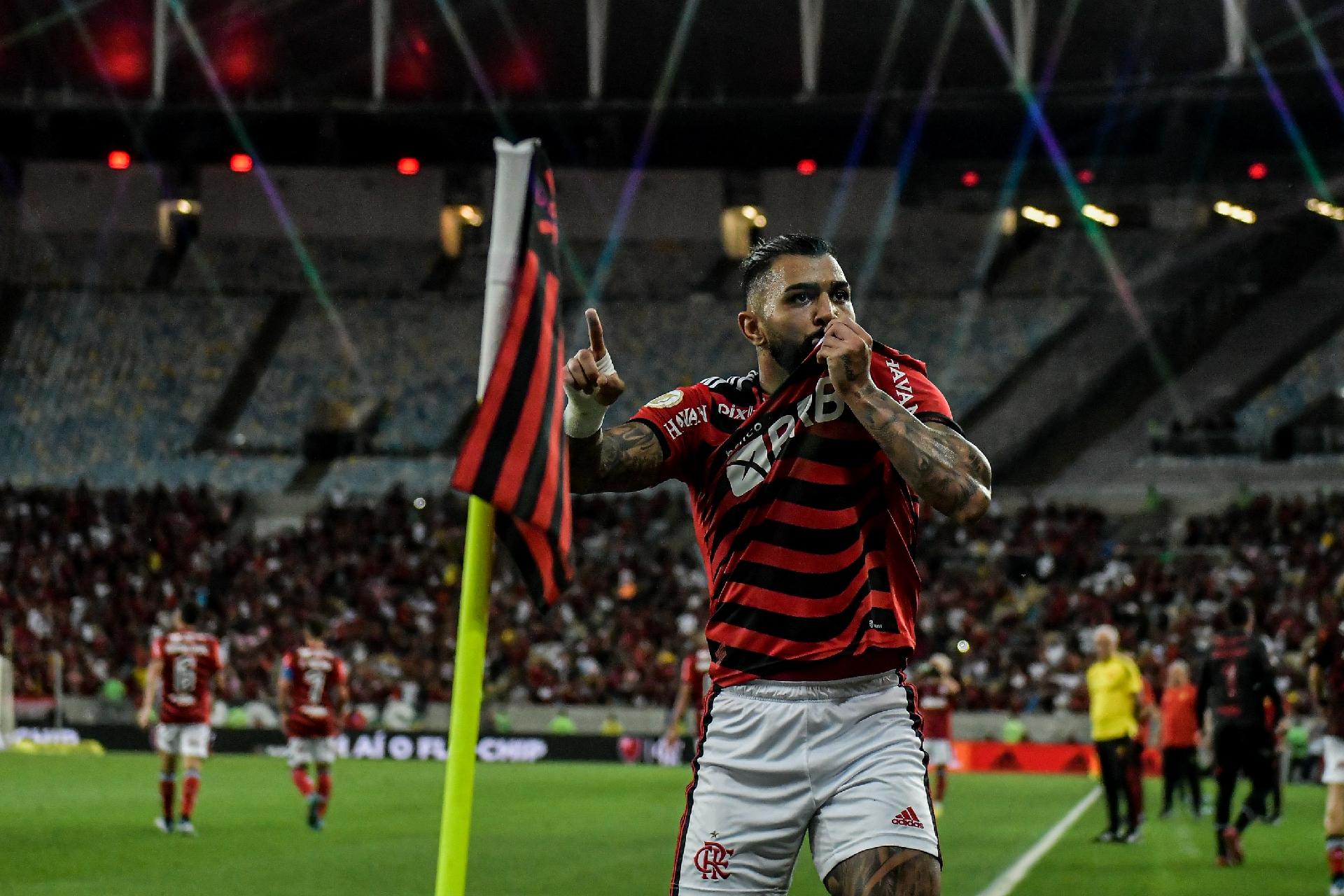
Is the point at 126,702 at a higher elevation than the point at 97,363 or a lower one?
lower

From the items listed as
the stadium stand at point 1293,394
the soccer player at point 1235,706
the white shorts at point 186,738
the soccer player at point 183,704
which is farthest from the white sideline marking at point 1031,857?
the stadium stand at point 1293,394

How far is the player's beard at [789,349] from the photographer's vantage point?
4.77m

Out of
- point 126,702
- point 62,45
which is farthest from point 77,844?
point 62,45

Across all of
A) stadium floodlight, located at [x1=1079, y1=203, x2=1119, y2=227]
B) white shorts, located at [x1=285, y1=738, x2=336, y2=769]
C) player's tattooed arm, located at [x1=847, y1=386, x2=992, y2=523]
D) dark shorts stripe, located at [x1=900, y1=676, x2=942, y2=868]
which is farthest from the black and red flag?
stadium floodlight, located at [x1=1079, y1=203, x2=1119, y2=227]

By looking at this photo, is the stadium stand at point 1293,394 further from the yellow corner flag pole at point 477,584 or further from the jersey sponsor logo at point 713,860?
the yellow corner flag pole at point 477,584

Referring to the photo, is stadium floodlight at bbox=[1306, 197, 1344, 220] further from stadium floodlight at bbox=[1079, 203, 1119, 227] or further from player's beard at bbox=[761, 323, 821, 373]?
player's beard at bbox=[761, 323, 821, 373]

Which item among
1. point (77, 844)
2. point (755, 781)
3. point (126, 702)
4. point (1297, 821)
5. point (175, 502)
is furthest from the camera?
point (175, 502)

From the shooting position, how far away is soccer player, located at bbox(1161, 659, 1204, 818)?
19266 millimetres

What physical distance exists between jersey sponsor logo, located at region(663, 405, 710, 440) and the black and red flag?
106 centimetres

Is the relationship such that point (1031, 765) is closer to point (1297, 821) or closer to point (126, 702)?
point (1297, 821)

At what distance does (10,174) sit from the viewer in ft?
148

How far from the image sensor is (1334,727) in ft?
40.3

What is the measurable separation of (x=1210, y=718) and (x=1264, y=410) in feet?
84.7

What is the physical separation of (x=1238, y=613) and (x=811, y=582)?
1081cm
